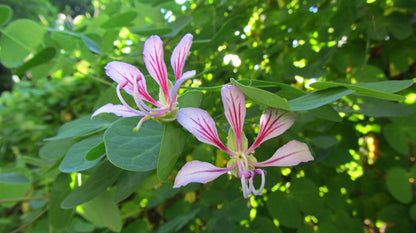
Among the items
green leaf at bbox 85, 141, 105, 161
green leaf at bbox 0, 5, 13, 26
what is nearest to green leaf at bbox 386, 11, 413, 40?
green leaf at bbox 85, 141, 105, 161

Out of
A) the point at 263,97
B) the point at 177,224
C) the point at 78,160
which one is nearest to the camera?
the point at 263,97

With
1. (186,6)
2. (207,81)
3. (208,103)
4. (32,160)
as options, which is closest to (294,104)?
(208,103)

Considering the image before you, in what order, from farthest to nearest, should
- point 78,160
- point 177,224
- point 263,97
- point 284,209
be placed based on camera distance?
point 177,224, point 284,209, point 78,160, point 263,97

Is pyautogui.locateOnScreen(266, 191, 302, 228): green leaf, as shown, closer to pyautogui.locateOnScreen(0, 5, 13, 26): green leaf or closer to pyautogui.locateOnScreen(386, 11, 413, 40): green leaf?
pyautogui.locateOnScreen(386, 11, 413, 40): green leaf

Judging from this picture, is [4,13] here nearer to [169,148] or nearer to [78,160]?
[78,160]

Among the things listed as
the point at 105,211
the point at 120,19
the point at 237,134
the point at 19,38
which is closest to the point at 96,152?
the point at 237,134
